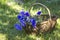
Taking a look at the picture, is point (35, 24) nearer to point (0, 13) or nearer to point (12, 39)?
point (12, 39)

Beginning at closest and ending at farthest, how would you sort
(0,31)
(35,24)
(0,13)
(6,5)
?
(35,24), (0,31), (0,13), (6,5)

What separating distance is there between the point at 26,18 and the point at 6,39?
16.1 inches

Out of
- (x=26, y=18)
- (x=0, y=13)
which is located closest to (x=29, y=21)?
(x=26, y=18)

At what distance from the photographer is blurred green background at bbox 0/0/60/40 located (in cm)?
333

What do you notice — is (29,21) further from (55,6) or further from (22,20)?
(55,6)

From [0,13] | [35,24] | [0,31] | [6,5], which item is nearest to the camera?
[35,24]

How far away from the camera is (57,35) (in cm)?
343

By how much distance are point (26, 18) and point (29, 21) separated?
0.06 meters

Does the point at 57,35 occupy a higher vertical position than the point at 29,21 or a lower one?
lower

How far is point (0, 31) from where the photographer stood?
3.47 m

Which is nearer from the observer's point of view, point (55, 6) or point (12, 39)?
point (12, 39)

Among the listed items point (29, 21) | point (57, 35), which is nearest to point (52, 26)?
point (57, 35)

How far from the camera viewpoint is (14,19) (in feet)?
12.4

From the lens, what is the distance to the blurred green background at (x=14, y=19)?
131 inches
